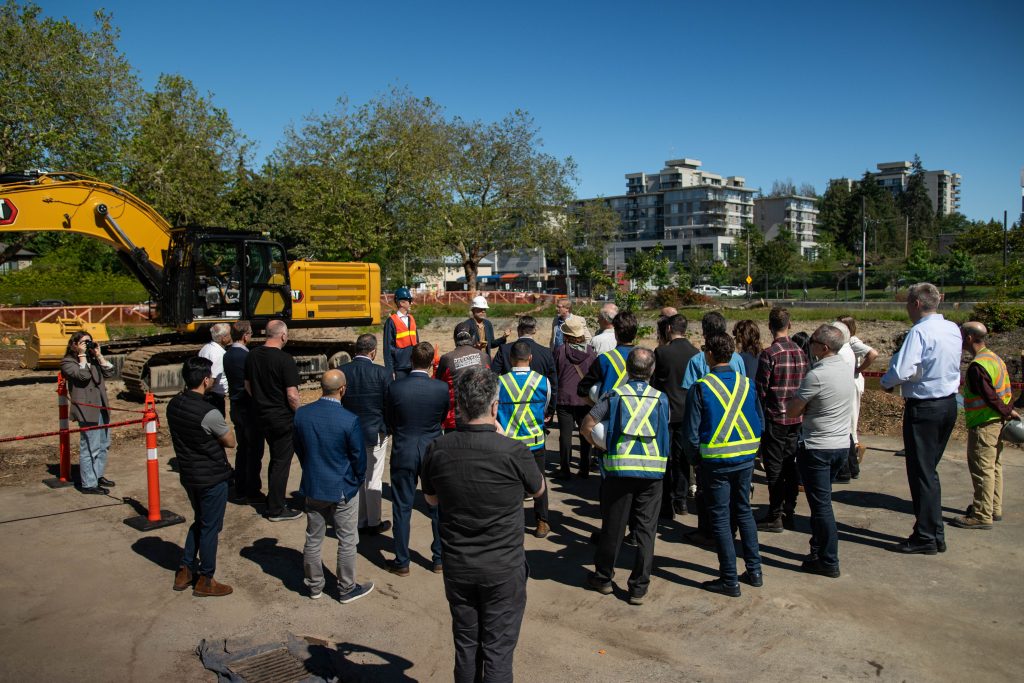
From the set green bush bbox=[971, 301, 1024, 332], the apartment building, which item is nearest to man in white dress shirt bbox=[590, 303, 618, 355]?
green bush bbox=[971, 301, 1024, 332]

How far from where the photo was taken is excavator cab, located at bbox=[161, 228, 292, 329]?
13516 millimetres

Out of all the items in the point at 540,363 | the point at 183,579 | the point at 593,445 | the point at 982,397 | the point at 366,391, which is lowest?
the point at 183,579

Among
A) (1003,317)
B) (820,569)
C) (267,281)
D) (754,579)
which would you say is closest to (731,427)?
(754,579)

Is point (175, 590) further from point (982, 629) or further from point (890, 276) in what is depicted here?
point (890, 276)

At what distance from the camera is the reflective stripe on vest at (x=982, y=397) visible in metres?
6.64

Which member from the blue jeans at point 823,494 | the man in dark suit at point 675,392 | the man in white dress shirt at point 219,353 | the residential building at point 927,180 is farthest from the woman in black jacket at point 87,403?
the residential building at point 927,180

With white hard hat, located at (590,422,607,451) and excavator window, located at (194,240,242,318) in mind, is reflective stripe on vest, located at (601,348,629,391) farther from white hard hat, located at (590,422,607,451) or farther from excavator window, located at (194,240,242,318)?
excavator window, located at (194,240,242,318)

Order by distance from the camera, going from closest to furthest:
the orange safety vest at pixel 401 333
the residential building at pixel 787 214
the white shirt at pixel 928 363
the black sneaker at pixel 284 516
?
the white shirt at pixel 928 363
the black sneaker at pixel 284 516
the orange safety vest at pixel 401 333
the residential building at pixel 787 214

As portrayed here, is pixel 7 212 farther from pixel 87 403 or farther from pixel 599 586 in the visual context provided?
pixel 599 586

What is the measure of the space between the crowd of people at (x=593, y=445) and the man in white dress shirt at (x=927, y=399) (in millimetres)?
14

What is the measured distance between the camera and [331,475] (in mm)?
5387

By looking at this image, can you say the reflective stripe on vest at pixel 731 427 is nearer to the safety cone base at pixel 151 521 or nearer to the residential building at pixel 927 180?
the safety cone base at pixel 151 521

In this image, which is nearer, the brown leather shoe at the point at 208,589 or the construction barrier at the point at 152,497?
the brown leather shoe at the point at 208,589

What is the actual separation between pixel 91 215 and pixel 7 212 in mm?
1350
